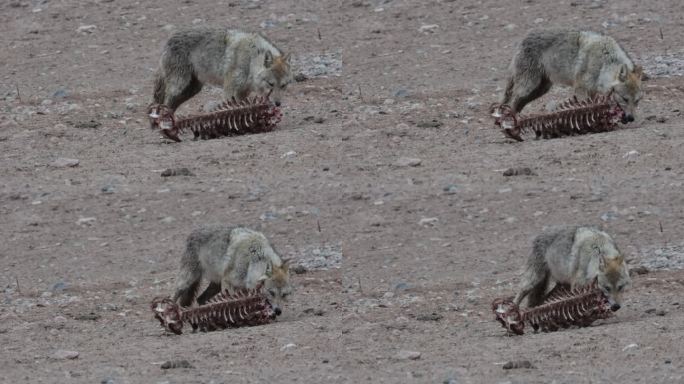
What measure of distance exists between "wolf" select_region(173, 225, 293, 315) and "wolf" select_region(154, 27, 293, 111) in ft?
12.1

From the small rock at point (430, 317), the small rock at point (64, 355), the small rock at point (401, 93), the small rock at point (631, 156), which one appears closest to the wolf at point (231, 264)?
the small rock at point (430, 317)

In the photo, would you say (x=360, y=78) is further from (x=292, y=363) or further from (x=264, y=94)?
(x=292, y=363)

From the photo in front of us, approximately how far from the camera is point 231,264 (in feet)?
63.5

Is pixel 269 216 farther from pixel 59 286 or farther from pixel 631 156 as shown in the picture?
pixel 631 156

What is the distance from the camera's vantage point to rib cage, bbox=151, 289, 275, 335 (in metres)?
18.7

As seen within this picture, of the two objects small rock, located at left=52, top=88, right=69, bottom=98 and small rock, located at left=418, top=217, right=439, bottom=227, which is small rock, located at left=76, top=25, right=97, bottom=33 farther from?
small rock, located at left=418, top=217, right=439, bottom=227

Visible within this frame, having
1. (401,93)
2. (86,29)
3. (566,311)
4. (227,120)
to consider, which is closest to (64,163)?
(227,120)

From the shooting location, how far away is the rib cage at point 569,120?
22406 mm

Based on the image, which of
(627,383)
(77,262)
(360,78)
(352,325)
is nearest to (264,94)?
(360,78)

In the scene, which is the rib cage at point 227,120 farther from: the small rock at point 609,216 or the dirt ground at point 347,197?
the small rock at point 609,216

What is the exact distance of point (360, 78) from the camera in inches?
971

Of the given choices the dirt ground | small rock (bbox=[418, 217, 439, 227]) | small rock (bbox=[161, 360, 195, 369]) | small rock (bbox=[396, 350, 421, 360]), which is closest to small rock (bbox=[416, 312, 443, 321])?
the dirt ground

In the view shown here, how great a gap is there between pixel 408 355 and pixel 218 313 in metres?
1.99

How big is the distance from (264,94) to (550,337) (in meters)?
6.29
